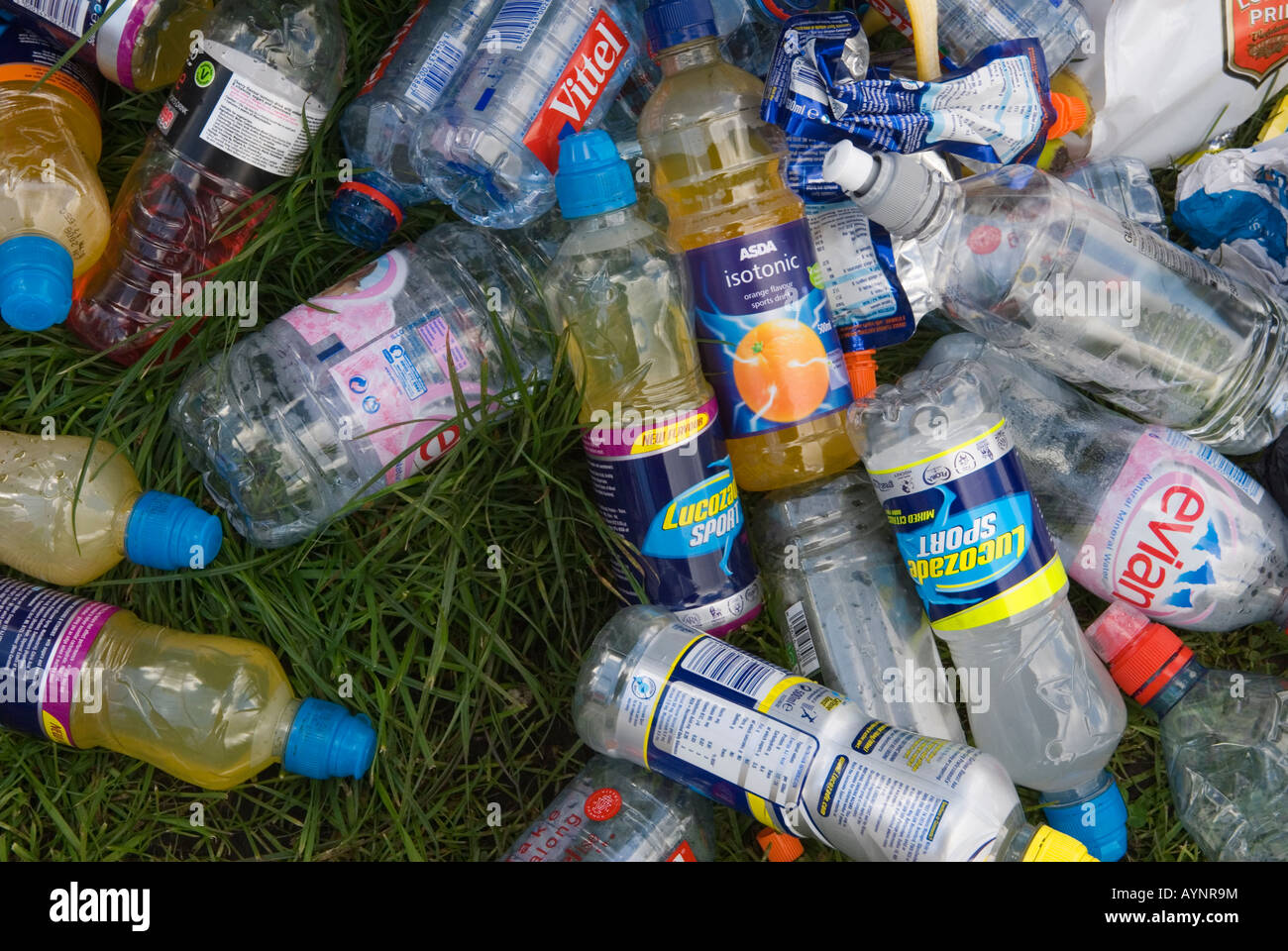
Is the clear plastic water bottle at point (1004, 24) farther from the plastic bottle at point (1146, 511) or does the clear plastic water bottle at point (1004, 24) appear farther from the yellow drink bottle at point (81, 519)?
the yellow drink bottle at point (81, 519)

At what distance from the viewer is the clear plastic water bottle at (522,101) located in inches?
87.4

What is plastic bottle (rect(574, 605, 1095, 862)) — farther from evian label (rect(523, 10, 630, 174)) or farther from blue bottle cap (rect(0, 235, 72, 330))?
blue bottle cap (rect(0, 235, 72, 330))

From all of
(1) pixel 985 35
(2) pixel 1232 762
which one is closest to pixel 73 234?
(1) pixel 985 35

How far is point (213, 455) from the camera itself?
2.35m

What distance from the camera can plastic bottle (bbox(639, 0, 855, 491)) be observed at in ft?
7.32

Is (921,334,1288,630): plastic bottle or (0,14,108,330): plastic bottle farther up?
(0,14,108,330): plastic bottle

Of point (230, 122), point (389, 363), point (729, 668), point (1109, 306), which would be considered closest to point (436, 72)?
point (230, 122)

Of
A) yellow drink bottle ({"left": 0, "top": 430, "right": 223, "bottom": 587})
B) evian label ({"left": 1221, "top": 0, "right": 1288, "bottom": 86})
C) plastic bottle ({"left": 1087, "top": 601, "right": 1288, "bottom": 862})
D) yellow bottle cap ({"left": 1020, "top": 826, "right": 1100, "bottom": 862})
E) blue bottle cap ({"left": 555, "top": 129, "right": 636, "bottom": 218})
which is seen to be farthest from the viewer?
evian label ({"left": 1221, "top": 0, "right": 1288, "bottom": 86})

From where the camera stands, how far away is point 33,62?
2.35m

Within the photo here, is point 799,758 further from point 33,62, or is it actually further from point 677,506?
point 33,62

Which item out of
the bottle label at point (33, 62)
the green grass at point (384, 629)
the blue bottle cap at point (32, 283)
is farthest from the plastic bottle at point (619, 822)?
the bottle label at point (33, 62)

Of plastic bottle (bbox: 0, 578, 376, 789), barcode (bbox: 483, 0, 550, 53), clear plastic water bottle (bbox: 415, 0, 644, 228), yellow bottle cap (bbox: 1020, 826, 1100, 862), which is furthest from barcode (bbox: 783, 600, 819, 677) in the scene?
barcode (bbox: 483, 0, 550, 53)

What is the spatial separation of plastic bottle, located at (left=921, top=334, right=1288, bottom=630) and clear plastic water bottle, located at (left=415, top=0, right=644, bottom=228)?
96 cm

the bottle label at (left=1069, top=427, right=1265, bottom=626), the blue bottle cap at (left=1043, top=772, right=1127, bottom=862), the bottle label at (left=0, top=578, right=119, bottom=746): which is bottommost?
the blue bottle cap at (left=1043, top=772, right=1127, bottom=862)
